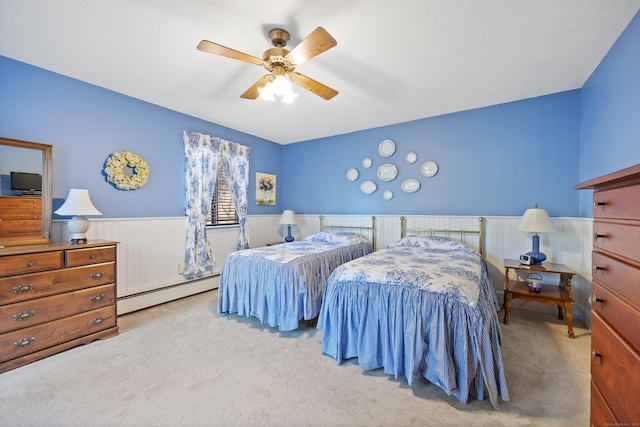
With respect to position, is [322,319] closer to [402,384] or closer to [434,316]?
[402,384]

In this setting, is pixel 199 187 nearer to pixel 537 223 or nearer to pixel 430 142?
pixel 430 142

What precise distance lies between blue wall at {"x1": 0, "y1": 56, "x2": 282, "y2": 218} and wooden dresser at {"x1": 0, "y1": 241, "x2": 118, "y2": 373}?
2.58ft

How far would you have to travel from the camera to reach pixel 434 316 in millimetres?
1892

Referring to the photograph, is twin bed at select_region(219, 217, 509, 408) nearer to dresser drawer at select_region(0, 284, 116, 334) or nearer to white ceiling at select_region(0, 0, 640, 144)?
dresser drawer at select_region(0, 284, 116, 334)

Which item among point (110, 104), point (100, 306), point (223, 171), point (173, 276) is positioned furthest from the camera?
point (223, 171)

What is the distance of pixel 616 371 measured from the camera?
36.8 inches

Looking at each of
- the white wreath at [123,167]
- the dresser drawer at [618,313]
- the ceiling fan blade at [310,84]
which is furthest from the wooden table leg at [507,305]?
the white wreath at [123,167]

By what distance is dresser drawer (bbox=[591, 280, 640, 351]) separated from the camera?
0.84 meters

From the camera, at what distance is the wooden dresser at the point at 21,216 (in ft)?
7.80

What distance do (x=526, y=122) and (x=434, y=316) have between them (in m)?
3.12

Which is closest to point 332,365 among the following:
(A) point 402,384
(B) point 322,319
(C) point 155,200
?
(B) point 322,319

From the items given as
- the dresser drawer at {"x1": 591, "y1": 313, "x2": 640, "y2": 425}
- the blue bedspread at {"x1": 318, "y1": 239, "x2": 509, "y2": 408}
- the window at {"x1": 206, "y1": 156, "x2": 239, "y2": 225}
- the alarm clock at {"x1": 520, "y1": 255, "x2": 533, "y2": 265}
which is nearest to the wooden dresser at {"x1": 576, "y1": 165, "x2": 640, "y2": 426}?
the dresser drawer at {"x1": 591, "y1": 313, "x2": 640, "y2": 425}

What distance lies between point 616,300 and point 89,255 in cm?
366

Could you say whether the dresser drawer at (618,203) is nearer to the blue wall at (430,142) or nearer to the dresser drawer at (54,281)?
the blue wall at (430,142)
